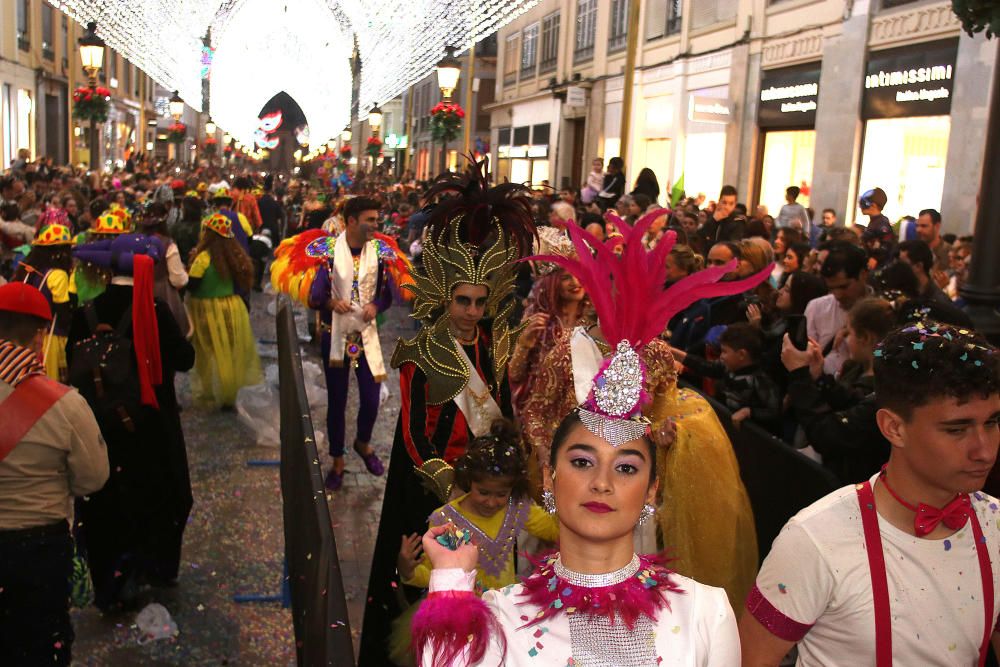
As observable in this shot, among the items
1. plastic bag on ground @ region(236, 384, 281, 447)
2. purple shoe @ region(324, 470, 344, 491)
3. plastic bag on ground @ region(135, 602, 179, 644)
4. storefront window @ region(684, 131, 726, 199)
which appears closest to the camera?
plastic bag on ground @ region(135, 602, 179, 644)

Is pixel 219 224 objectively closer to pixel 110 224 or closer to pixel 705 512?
pixel 110 224

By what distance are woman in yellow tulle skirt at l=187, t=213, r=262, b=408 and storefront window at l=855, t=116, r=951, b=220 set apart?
9349mm

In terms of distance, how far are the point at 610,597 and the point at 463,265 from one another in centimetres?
268

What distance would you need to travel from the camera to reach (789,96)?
18109 mm

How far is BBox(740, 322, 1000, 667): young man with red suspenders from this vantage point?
239 centimetres

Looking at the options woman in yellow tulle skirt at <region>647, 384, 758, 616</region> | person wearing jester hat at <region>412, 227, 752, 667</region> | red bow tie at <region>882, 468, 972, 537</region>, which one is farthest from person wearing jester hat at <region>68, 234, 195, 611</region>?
red bow tie at <region>882, 468, 972, 537</region>

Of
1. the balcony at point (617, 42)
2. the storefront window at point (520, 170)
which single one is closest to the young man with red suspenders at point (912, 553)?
the balcony at point (617, 42)

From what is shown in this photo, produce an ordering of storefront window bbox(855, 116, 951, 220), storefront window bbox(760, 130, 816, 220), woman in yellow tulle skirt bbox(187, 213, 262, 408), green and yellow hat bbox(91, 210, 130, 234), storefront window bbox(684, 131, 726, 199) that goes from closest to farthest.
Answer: green and yellow hat bbox(91, 210, 130, 234)
woman in yellow tulle skirt bbox(187, 213, 262, 408)
storefront window bbox(855, 116, 951, 220)
storefront window bbox(760, 130, 816, 220)
storefront window bbox(684, 131, 726, 199)

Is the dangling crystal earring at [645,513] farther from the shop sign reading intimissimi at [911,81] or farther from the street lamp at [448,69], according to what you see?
the street lamp at [448,69]

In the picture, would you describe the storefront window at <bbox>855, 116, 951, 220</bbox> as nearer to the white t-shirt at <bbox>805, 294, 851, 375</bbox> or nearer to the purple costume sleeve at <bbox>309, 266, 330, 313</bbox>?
the white t-shirt at <bbox>805, 294, 851, 375</bbox>

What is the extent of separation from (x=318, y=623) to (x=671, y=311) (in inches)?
50.4

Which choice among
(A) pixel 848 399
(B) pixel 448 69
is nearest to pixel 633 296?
(A) pixel 848 399

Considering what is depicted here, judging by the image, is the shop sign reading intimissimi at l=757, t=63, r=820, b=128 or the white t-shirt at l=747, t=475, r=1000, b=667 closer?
the white t-shirt at l=747, t=475, r=1000, b=667

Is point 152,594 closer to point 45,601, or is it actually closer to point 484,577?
point 45,601
